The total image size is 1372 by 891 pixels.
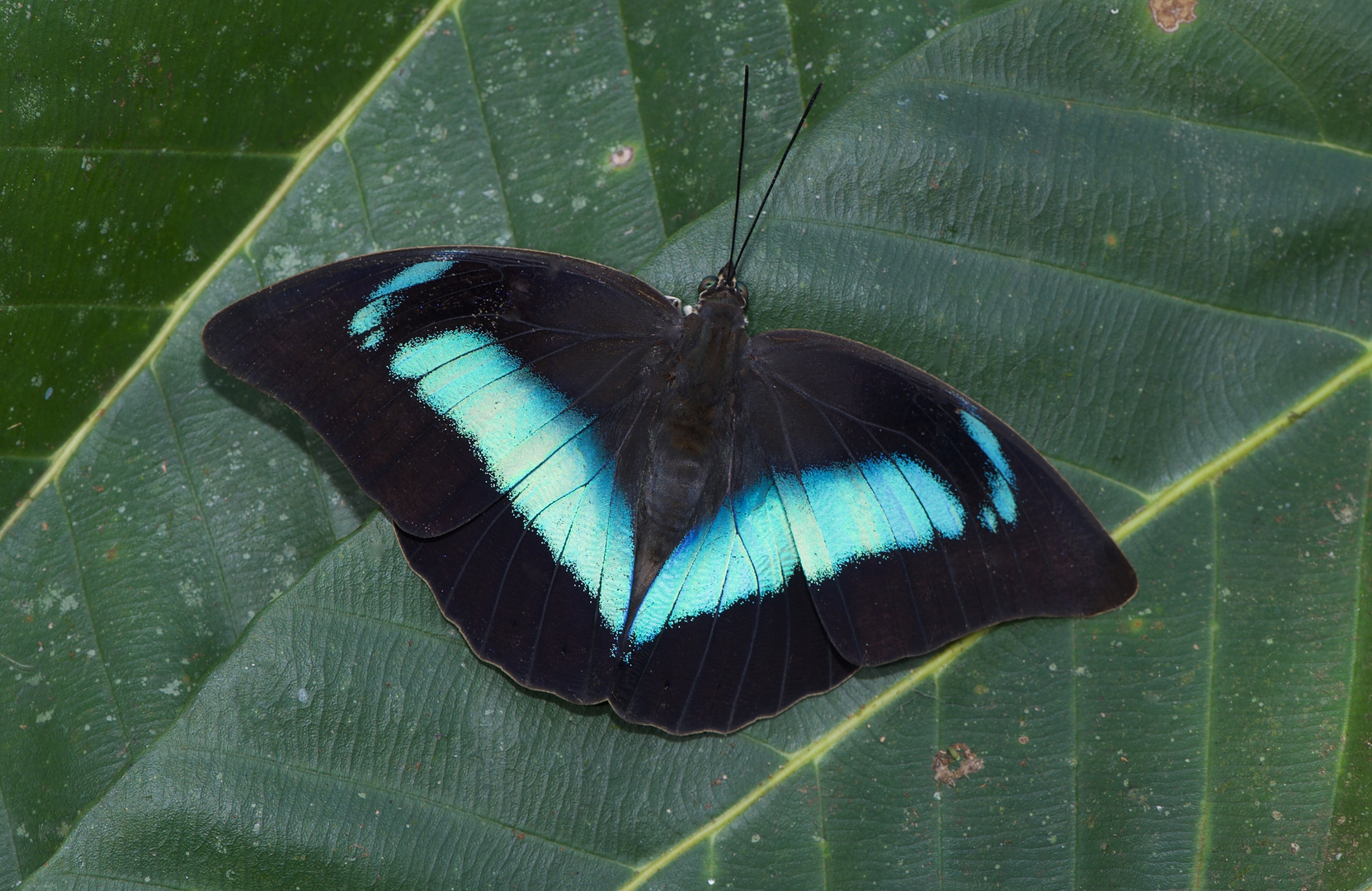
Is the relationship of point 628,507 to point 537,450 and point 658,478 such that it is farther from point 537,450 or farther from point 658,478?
point 537,450

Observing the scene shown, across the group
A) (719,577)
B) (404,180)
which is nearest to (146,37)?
(404,180)

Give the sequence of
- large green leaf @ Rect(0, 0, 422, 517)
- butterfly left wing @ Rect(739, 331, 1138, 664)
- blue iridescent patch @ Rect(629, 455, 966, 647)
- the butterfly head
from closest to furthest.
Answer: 1. butterfly left wing @ Rect(739, 331, 1138, 664)
2. blue iridescent patch @ Rect(629, 455, 966, 647)
3. the butterfly head
4. large green leaf @ Rect(0, 0, 422, 517)

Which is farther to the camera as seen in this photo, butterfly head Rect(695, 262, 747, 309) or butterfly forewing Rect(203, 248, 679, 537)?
butterfly head Rect(695, 262, 747, 309)

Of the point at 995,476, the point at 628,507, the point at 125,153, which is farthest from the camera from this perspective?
the point at 125,153

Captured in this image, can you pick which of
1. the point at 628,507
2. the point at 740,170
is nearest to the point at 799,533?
the point at 628,507

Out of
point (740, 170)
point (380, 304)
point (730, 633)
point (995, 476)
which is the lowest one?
point (730, 633)

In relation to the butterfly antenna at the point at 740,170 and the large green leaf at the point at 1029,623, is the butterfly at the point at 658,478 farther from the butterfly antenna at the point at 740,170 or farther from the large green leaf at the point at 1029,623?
the large green leaf at the point at 1029,623

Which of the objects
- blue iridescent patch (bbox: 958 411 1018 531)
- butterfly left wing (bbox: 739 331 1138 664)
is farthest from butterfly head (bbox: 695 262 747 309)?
blue iridescent patch (bbox: 958 411 1018 531)

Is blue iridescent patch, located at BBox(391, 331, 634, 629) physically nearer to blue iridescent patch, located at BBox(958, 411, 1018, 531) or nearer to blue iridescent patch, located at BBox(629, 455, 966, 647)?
blue iridescent patch, located at BBox(629, 455, 966, 647)
